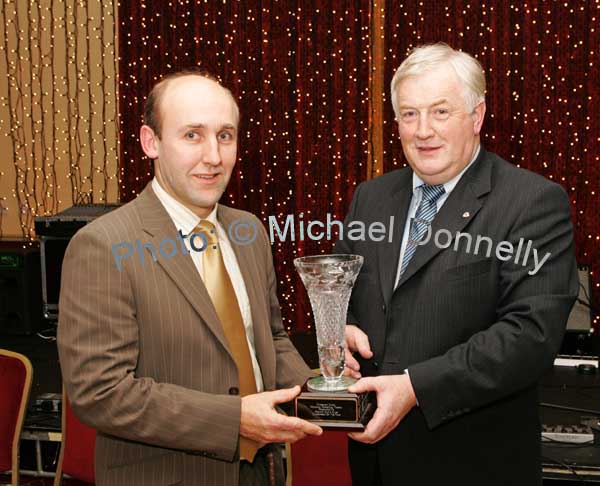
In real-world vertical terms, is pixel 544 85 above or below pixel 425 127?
above

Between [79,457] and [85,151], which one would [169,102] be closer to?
[79,457]

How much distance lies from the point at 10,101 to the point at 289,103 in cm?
200

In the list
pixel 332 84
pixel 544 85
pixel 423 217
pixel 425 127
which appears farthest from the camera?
pixel 332 84

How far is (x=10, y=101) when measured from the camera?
215 inches

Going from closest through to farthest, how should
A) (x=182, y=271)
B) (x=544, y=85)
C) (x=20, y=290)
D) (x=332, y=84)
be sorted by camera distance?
(x=182, y=271), (x=20, y=290), (x=544, y=85), (x=332, y=84)

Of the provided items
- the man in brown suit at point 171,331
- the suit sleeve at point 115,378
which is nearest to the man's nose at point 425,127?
the man in brown suit at point 171,331

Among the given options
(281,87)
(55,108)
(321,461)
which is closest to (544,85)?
(281,87)

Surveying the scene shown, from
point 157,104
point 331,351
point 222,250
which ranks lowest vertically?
point 331,351

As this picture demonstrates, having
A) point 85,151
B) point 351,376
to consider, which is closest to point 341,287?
point 351,376

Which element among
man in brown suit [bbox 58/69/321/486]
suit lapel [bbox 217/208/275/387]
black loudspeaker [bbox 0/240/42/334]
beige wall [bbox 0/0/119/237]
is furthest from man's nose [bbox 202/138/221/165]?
beige wall [bbox 0/0/119/237]

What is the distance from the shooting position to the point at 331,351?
5.91 feet

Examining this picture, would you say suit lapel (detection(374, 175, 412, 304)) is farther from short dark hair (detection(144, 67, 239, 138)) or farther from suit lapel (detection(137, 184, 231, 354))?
short dark hair (detection(144, 67, 239, 138))

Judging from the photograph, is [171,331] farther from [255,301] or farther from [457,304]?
[457,304]

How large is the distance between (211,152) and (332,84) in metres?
3.55
